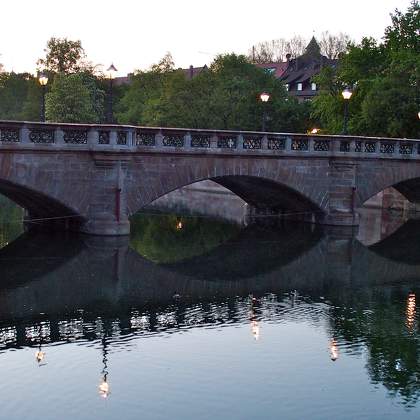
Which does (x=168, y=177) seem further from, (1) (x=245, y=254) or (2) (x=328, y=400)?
(2) (x=328, y=400)

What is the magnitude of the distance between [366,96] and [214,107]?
14806 mm

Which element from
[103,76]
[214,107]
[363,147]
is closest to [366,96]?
[363,147]

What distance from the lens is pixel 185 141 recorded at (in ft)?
90.8

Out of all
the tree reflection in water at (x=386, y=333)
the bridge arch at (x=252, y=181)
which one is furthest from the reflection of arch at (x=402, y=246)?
the tree reflection in water at (x=386, y=333)

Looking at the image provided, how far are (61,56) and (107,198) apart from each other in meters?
54.0

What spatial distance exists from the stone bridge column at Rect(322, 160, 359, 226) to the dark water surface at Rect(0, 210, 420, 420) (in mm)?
5901

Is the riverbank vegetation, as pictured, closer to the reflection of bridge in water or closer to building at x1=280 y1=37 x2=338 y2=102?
the reflection of bridge in water

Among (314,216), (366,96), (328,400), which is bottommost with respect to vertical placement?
(328,400)

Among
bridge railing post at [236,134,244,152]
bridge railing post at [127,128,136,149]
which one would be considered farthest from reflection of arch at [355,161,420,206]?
bridge railing post at [127,128,136,149]

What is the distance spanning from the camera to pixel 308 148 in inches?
1262

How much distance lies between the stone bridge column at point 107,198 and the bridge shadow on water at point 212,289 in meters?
0.56

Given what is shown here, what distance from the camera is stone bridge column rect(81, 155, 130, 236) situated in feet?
84.5

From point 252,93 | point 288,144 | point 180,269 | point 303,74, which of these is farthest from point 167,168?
point 303,74

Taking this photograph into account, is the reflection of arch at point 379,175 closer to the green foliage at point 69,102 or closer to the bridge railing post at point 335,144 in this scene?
the bridge railing post at point 335,144
